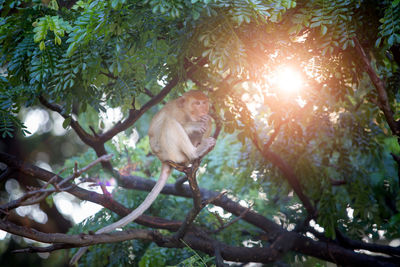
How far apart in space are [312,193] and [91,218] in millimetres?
2990

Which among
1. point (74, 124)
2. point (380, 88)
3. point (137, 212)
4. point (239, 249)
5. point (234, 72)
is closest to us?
point (234, 72)

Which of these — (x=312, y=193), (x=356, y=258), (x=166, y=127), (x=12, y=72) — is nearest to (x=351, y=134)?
(x=312, y=193)

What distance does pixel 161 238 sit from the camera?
12.8ft

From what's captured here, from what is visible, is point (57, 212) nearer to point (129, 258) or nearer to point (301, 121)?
point (129, 258)

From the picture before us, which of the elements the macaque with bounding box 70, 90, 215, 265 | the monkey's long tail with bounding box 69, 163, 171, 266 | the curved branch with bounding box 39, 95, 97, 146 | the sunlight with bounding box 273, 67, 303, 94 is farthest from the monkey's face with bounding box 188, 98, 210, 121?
the curved branch with bounding box 39, 95, 97, 146

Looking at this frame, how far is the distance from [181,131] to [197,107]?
34 centimetres

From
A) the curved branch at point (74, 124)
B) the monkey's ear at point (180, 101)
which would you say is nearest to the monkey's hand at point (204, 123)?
the monkey's ear at point (180, 101)

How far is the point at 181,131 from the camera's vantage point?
3.89m

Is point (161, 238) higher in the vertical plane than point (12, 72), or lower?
lower

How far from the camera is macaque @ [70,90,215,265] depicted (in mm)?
3861

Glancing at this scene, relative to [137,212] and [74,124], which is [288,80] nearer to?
[137,212]

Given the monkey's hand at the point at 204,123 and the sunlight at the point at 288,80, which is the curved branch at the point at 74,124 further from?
the sunlight at the point at 288,80

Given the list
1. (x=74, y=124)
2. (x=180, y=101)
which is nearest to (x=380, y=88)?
(x=180, y=101)

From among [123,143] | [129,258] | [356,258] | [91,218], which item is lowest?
[356,258]
